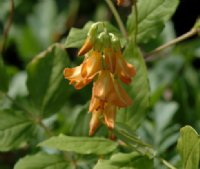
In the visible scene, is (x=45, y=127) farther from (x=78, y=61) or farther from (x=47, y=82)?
(x=78, y=61)

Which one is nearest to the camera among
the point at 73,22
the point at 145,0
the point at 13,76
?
the point at 145,0

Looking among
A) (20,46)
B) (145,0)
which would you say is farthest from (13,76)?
(145,0)

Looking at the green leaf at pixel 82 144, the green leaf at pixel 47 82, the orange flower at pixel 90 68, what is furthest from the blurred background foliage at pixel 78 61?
the orange flower at pixel 90 68

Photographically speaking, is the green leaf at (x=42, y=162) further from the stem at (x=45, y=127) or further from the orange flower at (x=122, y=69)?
the orange flower at (x=122, y=69)

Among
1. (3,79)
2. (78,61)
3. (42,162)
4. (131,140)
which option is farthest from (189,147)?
(78,61)

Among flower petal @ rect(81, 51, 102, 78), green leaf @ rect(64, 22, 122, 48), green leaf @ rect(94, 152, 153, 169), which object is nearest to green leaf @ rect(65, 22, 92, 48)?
green leaf @ rect(64, 22, 122, 48)

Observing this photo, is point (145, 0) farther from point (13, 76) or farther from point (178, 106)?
point (13, 76)

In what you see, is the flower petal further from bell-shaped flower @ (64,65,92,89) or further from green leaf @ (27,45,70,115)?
green leaf @ (27,45,70,115)
